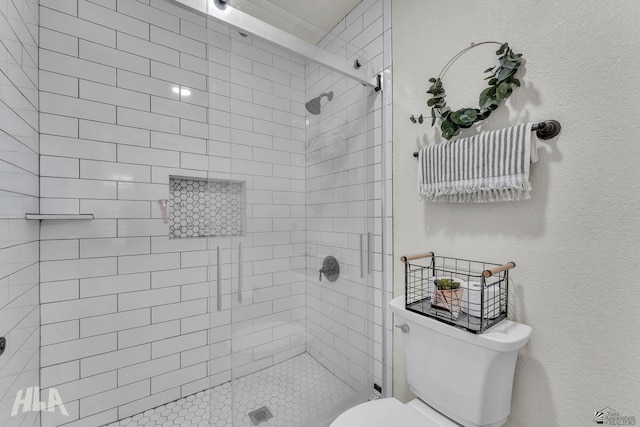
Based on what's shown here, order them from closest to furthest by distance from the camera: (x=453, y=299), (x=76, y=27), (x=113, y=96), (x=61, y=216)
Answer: (x=453, y=299)
(x=61, y=216)
(x=76, y=27)
(x=113, y=96)

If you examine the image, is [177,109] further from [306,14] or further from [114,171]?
[306,14]

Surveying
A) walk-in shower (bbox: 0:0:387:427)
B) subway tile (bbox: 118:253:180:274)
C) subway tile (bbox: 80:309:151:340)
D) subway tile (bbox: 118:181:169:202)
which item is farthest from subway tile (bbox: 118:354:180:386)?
subway tile (bbox: 118:181:169:202)

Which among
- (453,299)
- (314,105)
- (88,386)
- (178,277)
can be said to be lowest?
(88,386)

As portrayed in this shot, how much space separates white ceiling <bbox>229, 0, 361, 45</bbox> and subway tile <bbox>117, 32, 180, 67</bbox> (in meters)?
0.75

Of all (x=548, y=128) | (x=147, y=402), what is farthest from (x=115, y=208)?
(x=548, y=128)

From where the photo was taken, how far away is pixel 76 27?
149 centimetres

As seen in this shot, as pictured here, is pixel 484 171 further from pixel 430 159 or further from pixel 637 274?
pixel 637 274

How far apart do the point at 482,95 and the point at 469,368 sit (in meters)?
1.04

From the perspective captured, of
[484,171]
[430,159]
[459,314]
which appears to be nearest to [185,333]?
[459,314]

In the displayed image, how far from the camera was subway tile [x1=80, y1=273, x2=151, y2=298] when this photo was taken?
1529 millimetres

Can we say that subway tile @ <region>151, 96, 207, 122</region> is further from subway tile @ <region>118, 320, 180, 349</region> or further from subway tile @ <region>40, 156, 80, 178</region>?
subway tile @ <region>118, 320, 180, 349</region>

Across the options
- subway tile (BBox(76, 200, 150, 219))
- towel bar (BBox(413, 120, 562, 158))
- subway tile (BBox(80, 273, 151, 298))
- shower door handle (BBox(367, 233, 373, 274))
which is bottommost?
subway tile (BBox(80, 273, 151, 298))

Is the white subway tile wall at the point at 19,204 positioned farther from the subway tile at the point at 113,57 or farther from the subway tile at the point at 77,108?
the subway tile at the point at 113,57

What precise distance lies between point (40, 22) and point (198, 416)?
7.76 feet
